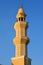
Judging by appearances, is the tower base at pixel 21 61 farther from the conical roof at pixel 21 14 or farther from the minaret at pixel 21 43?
the conical roof at pixel 21 14

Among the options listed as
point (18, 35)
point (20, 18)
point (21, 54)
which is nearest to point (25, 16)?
point (20, 18)

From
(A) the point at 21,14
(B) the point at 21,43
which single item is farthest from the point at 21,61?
(A) the point at 21,14

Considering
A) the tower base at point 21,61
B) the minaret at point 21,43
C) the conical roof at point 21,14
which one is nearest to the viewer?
the tower base at point 21,61

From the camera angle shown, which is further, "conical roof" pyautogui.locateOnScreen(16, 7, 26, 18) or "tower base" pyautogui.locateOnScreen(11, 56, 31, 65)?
"conical roof" pyautogui.locateOnScreen(16, 7, 26, 18)

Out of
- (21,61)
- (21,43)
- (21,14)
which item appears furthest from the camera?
(21,14)

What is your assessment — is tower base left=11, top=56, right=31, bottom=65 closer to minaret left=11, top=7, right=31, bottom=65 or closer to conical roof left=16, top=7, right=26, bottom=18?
minaret left=11, top=7, right=31, bottom=65

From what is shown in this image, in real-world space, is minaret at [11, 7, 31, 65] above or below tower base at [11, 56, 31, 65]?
above

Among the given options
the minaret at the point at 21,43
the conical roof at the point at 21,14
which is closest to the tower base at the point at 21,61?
the minaret at the point at 21,43

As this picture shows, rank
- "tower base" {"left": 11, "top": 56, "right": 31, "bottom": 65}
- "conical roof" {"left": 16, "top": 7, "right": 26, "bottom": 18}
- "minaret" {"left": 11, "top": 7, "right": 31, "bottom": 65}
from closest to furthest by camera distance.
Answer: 1. "tower base" {"left": 11, "top": 56, "right": 31, "bottom": 65}
2. "minaret" {"left": 11, "top": 7, "right": 31, "bottom": 65}
3. "conical roof" {"left": 16, "top": 7, "right": 26, "bottom": 18}

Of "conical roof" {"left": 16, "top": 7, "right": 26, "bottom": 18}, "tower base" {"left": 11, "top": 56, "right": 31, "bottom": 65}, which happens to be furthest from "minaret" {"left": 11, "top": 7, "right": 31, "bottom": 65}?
"conical roof" {"left": 16, "top": 7, "right": 26, "bottom": 18}

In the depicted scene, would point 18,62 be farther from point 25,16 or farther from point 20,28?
point 25,16

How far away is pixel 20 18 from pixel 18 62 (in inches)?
199

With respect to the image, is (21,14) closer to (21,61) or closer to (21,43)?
(21,43)

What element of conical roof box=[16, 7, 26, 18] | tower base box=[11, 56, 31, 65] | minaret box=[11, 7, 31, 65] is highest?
conical roof box=[16, 7, 26, 18]
